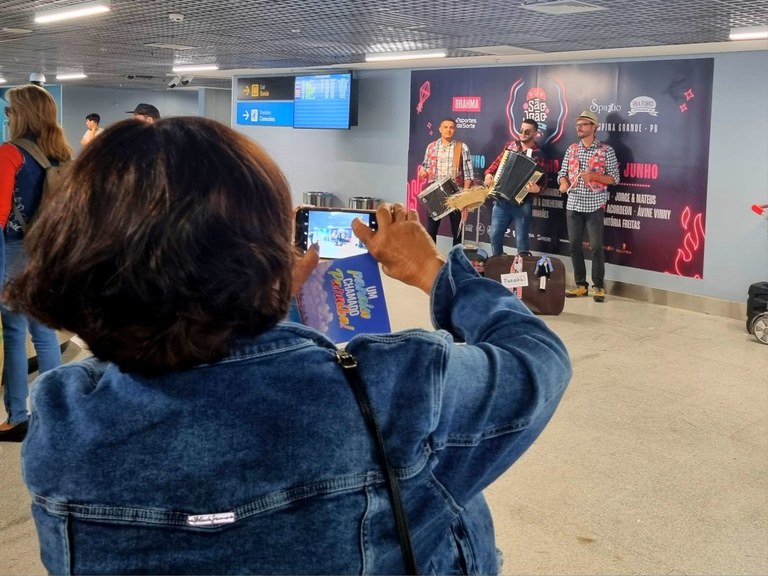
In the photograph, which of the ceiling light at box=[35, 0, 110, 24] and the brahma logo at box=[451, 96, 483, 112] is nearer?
the ceiling light at box=[35, 0, 110, 24]

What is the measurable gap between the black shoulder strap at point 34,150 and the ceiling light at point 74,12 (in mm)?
3094

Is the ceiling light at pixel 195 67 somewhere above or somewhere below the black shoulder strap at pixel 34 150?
above

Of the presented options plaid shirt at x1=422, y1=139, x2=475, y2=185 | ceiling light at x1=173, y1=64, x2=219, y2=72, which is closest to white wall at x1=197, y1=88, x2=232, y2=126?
ceiling light at x1=173, y1=64, x2=219, y2=72

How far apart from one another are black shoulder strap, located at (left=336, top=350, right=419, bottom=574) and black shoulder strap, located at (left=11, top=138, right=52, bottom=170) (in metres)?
3.06

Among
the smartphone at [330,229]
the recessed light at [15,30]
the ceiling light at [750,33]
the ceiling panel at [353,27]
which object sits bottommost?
the smartphone at [330,229]

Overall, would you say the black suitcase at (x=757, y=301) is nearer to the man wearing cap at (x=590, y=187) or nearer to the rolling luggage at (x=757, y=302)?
the rolling luggage at (x=757, y=302)

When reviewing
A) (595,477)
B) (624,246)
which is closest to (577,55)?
(624,246)

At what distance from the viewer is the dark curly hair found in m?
0.78

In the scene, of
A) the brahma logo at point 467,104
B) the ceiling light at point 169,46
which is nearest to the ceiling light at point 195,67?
the ceiling light at point 169,46

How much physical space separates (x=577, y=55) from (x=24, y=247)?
7678mm

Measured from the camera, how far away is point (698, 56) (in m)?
7.11

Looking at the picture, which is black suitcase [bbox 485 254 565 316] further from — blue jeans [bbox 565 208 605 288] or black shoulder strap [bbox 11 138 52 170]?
black shoulder strap [bbox 11 138 52 170]

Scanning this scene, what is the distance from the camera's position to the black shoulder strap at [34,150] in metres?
3.45

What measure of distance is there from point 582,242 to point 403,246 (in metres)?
7.07
